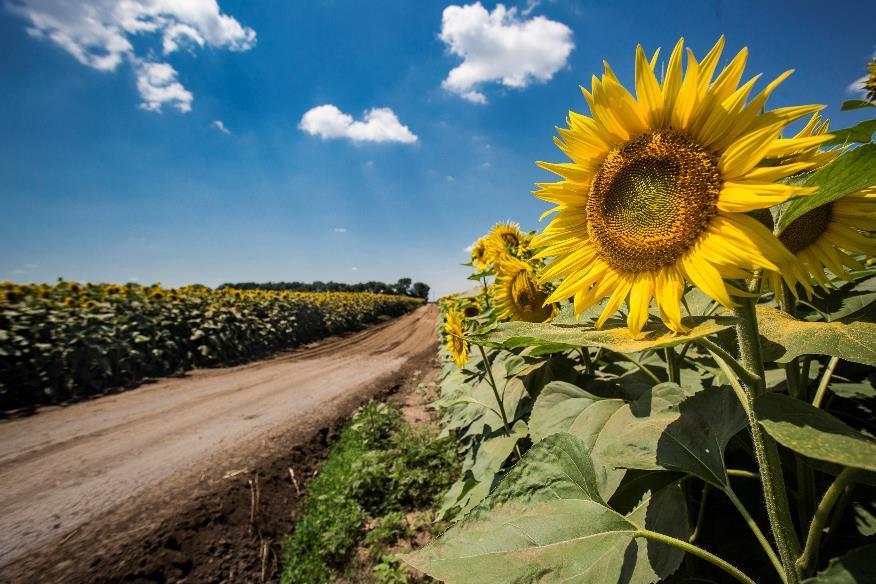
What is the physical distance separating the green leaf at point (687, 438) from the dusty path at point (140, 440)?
4.68 meters

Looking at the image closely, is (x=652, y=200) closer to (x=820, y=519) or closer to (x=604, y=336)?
(x=604, y=336)

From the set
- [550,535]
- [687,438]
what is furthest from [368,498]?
[687,438]

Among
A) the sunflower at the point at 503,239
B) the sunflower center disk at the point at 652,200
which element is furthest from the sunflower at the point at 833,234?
the sunflower at the point at 503,239

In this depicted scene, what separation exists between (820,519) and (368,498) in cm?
417

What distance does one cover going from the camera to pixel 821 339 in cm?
67

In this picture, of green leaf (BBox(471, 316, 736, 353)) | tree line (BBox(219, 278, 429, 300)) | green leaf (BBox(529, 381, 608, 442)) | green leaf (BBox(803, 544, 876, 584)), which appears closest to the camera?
green leaf (BBox(803, 544, 876, 584))

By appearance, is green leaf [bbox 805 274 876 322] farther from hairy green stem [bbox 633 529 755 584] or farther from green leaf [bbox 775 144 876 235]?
hairy green stem [bbox 633 529 755 584]

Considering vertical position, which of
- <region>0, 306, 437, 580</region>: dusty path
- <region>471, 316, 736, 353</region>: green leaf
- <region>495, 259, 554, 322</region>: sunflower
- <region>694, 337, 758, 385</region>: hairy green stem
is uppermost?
<region>495, 259, 554, 322</region>: sunflower

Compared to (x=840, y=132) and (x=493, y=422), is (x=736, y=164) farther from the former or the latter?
(x=493, y=422)

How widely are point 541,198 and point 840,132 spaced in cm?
56

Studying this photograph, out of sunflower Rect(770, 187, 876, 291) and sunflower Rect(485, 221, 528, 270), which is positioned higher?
sunflower Rect(485, 221, 528, 270)

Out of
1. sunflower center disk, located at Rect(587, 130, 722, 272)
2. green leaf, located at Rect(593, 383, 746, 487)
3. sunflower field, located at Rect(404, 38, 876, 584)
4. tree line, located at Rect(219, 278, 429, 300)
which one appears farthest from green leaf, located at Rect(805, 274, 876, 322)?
tree line, located at Rect(219, 278, 429, 300)

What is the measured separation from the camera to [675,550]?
0.81m

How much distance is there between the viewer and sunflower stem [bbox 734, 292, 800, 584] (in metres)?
0.71
